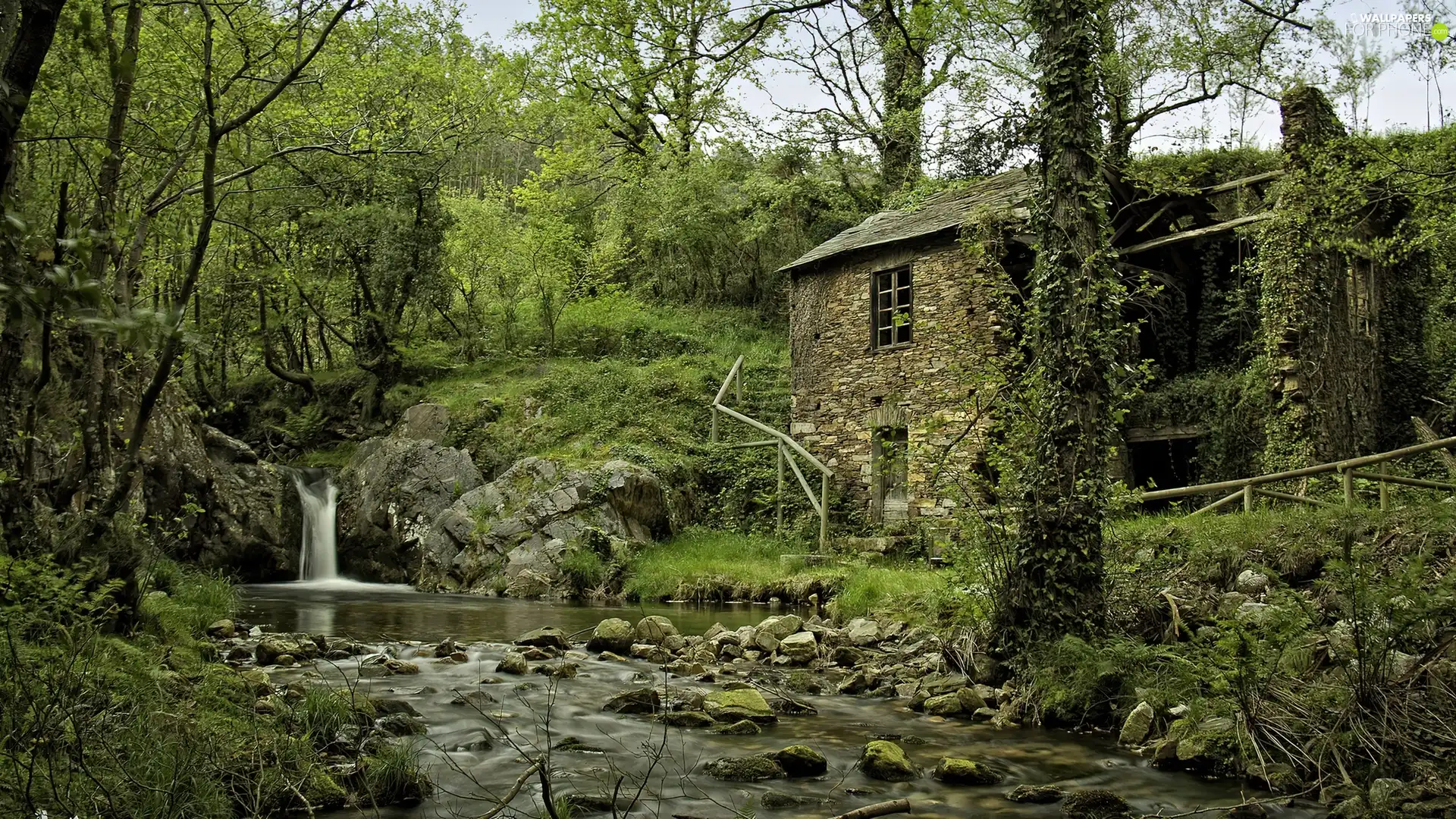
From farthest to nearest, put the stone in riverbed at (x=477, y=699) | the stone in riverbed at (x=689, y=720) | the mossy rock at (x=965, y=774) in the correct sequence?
the stone in riverbed at (x=477, y=699), the stone in riverbed at (x=689, y=720), the mossy rock at (x=965, y=774)

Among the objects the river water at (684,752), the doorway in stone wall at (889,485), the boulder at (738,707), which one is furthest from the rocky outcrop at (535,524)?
the boulder at (738,707)

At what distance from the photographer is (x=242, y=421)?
22.8 meters

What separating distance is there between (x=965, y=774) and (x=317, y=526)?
16.4 metres

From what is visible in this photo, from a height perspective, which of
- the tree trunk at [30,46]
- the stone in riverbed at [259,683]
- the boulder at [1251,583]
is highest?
the tree trunk at [30,46]

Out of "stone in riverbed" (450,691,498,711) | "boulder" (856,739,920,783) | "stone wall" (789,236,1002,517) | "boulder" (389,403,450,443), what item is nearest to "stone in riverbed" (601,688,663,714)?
"stone in riverbed" (450,691,498,711)

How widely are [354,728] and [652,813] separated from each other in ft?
6.91

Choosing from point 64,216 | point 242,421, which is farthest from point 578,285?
point 64,216

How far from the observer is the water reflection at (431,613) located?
445 inches

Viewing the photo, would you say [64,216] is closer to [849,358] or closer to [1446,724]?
[1446,724]

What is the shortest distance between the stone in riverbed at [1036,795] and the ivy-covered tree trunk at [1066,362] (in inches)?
93.0

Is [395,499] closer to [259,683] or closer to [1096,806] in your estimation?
[259,683]

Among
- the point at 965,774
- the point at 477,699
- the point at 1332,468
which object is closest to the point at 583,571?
the point at 477,699

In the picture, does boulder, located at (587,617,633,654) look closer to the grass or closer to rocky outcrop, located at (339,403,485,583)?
the grass

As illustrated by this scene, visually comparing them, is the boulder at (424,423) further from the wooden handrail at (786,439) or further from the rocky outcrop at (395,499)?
the wooden handrail at (786,439)
